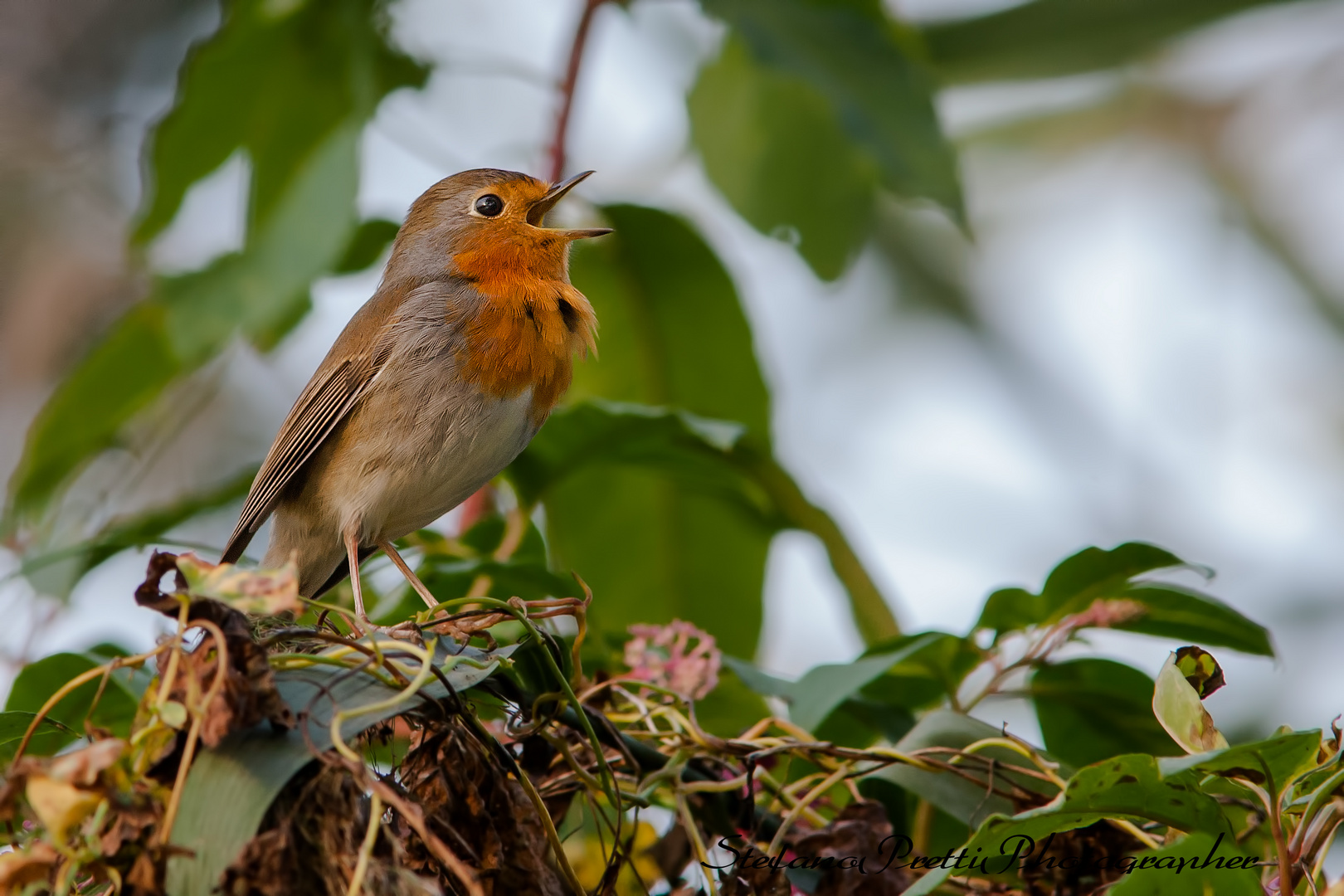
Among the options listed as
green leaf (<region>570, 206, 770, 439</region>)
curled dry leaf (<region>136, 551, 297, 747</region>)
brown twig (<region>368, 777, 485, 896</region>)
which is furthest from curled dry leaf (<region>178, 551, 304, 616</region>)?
green leaf (<region>570, 206, 770, 439</region>)

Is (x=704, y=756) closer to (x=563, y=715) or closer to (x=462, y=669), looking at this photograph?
(x=563, y=715)

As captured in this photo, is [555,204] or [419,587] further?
[555,204]

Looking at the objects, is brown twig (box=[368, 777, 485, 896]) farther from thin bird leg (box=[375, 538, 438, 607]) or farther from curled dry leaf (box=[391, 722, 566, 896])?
thin bird leg (box=[375, 538, 438, 607])

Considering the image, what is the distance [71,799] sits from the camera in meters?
1.64

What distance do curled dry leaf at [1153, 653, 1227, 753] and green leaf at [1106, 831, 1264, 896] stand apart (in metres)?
0.26

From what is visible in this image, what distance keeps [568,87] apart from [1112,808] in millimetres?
2784

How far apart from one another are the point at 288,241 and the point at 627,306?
1241mm

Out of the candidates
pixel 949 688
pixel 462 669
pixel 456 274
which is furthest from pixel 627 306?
pixel 462 669

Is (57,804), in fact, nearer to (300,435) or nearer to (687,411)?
(300,435)

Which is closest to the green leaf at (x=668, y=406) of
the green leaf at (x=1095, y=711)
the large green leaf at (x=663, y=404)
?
the large green leaf at (x=663, y=404)

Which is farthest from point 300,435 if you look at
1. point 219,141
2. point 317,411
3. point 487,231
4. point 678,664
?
point 678,664

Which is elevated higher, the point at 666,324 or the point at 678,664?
the point at 666,324

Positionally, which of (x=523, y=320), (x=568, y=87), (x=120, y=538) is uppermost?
(x=568, y=87)

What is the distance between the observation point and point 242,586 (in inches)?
71.2
